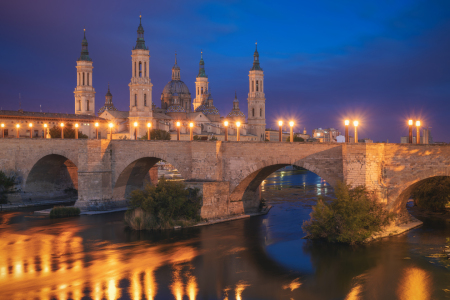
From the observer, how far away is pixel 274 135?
14150 cm

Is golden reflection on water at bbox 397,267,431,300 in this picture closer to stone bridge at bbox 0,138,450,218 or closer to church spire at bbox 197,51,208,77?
stone bridge at bbox 0,138,450,218

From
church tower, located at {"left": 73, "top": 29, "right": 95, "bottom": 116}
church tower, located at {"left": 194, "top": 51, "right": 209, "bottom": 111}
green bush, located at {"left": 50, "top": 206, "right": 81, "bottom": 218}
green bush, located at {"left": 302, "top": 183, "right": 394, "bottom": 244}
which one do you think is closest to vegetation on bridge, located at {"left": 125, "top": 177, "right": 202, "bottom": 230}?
green bush, located at {"left": 50, "top": 206, "right": 81, "bottom": 218}

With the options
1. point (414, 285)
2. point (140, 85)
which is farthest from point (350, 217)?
point (140, 85)

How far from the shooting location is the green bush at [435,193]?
94.5ft

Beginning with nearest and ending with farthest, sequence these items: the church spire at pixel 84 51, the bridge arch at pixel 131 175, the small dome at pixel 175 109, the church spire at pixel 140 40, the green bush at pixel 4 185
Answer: the bridge arch at pixel 131 175
the green bush at pixel 4 185
the church spire at pixel 140 40
the church spire at pixel 84 51
the small dome at pixel 175 109

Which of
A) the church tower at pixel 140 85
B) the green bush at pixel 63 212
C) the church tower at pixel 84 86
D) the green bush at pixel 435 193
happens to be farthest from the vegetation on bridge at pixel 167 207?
the church tower at pixel 84 86

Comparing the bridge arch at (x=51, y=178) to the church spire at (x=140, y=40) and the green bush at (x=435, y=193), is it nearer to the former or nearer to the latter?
the green bush at (x=435, y=193)

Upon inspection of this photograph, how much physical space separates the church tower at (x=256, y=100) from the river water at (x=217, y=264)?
262ft

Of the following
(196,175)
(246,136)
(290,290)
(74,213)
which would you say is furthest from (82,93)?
(290,290)

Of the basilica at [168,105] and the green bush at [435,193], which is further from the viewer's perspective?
the basilica at [168,105]

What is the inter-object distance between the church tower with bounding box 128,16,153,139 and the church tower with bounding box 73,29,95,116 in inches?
462

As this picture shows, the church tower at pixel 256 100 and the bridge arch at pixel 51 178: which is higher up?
the church tower at pixel 256 100

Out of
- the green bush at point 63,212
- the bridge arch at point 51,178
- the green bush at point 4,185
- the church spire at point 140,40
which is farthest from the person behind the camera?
the church spire at point 140,40

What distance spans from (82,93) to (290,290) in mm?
79675
